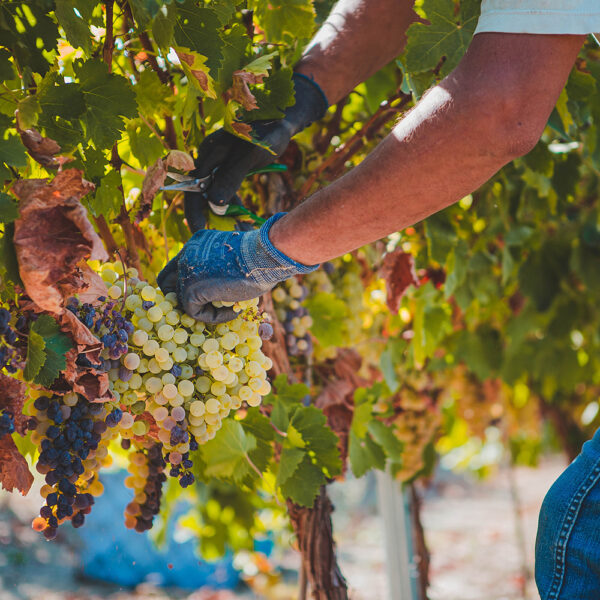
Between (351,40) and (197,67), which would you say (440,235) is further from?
(197,67)

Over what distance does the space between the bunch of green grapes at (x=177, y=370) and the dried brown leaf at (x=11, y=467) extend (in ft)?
0.48

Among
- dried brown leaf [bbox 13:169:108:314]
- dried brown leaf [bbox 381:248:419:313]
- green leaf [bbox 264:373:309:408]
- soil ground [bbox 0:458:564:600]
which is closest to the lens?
dried brown leaf [bbox 13:169:108:314]

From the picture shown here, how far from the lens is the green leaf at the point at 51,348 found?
915mm

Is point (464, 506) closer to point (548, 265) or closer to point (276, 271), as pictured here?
point (548, 265)

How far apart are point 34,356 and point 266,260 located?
0.36 metres

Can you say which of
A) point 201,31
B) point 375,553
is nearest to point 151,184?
point 201,31

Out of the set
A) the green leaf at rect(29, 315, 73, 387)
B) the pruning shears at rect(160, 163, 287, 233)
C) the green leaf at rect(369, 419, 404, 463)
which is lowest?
the green leaf at rect(369, 419, 404, 463)

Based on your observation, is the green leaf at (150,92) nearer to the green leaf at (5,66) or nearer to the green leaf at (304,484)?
the green leaf at (5,66)

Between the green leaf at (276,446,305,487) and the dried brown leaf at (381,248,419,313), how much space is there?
0.58m

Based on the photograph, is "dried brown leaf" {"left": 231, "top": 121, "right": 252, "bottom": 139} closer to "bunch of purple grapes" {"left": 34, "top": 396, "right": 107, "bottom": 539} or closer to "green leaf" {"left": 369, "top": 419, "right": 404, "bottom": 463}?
"bunch of purple grapes" {"left": 34, "top": 396, "right": 107, "bottom": 539}

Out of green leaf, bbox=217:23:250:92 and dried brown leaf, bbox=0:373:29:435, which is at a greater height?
green leaf, bbox=217:23:250:92

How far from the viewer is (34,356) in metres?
0.90

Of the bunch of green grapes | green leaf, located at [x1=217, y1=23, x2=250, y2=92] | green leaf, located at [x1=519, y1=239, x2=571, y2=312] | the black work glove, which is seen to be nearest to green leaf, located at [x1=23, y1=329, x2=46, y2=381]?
the bunch of green grapes

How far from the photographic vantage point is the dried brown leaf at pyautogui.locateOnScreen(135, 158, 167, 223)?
1.15 m
